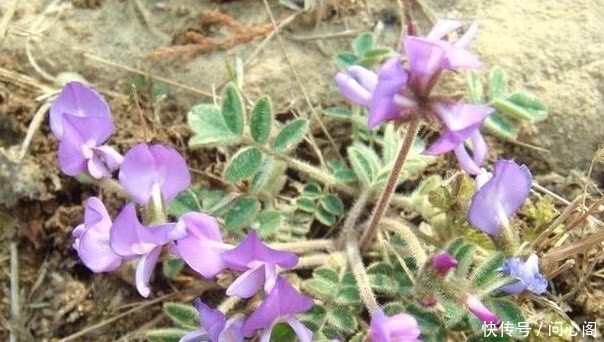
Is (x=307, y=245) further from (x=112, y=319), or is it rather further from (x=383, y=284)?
(x=112, y=319)

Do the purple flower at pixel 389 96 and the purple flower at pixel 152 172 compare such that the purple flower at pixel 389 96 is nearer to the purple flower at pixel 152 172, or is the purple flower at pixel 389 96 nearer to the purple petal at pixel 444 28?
the purple petal at pixel 444 28

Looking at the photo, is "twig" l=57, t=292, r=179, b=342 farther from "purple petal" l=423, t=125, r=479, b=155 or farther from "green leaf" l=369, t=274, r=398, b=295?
"purple petal" l=423, t=125, r=479, b=155

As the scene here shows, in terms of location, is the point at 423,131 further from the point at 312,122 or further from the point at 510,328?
the point at 510,328

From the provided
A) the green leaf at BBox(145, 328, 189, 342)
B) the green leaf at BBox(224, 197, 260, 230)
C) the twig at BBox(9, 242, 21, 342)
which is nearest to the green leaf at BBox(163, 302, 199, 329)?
the green leaf at BBox(145, 328, 189, 342)

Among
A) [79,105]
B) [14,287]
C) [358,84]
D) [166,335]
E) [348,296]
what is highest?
[358,84]

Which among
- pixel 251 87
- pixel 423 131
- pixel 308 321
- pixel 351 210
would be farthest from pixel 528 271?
pixel 251 87

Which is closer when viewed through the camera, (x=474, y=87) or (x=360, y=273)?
(x=360, y=273)

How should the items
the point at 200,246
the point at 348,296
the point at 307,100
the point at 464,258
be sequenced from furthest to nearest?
the point at 307,100
the point at 348,296
the point at 464,258
the point at 200,246

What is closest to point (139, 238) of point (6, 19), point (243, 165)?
point (243, 165)
